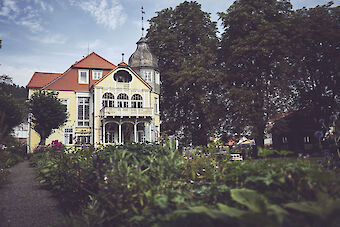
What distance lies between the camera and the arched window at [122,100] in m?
24.3

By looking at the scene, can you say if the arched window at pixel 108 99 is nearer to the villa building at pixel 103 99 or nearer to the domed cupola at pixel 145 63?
the villa building at pixel 103 99

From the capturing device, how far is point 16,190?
663 centimetres

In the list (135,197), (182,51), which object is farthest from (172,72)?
(135,197)

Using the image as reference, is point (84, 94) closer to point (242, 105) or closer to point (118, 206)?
point (242, 105)

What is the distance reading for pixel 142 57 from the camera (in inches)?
1055

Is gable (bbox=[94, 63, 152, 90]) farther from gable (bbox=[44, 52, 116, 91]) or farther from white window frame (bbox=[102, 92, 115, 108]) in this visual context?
gable (bbox=[44, 52, 116, 91])

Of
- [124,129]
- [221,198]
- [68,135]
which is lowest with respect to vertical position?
[221,198]

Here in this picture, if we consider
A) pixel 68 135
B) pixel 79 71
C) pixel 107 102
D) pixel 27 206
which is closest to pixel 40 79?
pixel 79 71

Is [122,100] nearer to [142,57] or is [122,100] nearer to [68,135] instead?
[142,57]

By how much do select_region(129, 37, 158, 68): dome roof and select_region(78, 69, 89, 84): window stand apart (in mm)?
4985

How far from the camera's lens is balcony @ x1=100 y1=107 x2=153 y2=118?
22.3 metres

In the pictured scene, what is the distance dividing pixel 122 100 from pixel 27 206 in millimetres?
19504

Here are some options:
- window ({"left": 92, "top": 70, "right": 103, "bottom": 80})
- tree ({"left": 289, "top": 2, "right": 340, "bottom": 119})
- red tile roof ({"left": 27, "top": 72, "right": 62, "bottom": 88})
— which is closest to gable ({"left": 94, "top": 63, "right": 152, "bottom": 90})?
window ({"left": 92, "top": 70, "right": 103, "bottom": 80})

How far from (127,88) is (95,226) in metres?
21.8
